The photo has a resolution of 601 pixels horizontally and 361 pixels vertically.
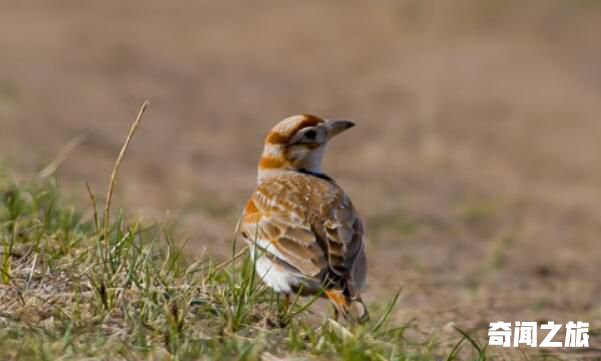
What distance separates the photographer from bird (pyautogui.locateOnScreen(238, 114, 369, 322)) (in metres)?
5.89

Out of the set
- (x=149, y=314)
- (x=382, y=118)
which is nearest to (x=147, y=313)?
(x=149, y=314)

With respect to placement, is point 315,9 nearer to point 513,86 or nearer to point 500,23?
point 500,23

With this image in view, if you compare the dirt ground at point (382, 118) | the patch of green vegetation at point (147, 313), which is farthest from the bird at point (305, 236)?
the dirt ground at point (382, 118)

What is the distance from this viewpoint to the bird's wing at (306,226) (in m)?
5.98

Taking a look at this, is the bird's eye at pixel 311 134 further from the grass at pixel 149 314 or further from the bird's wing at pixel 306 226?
the grass at pixel 149 314

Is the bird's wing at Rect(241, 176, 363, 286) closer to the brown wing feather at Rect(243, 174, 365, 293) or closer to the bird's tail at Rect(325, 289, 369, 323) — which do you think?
the brown wing feather at Rect(243, 174, 365, 293)

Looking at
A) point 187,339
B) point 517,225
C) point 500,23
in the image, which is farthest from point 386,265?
point 500,23

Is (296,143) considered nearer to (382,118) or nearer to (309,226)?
(309,226)

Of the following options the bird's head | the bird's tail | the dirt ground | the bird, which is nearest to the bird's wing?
the bird

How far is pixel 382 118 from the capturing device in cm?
1638

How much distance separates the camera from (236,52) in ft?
64.8

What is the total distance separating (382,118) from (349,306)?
1069 cm

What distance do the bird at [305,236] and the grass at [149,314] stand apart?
0.33ft

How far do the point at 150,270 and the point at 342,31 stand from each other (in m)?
15.1
